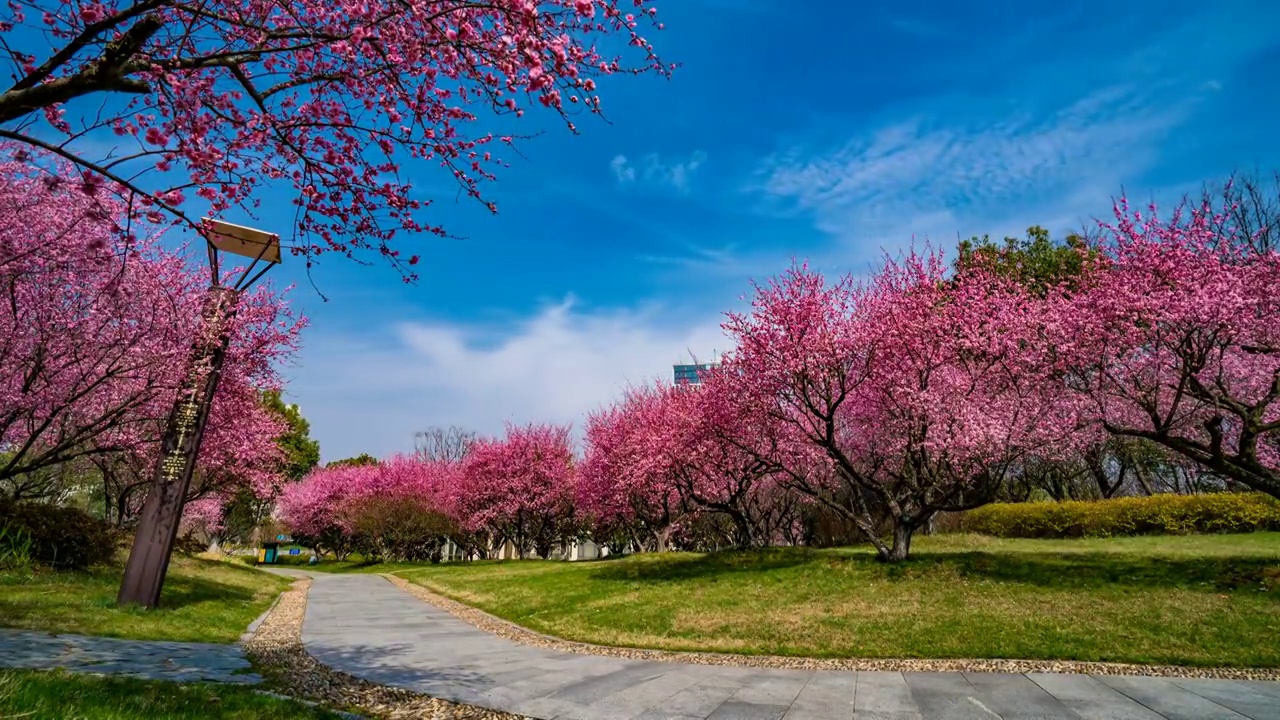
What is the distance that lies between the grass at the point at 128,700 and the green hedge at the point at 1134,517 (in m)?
27.5

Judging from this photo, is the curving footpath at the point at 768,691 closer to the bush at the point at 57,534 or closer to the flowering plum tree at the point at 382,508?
the bush at the point at 57,534

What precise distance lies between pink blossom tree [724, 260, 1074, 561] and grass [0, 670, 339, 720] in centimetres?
1337

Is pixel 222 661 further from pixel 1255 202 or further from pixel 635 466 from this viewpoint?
pixel 1255 202

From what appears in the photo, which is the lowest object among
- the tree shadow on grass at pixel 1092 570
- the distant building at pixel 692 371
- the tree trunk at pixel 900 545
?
the tree shadow on grass at pixel 1092 570

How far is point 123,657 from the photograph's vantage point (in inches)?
309

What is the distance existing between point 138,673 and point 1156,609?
15081mm

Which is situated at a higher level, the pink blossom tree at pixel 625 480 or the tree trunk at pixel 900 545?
the pink blossom tree at pixel 625 480

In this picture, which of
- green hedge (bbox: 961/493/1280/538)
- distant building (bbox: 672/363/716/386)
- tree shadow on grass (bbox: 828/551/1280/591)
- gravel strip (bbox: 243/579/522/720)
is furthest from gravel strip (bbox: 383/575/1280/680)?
green hedge (bbox: 961/493/1280/538)

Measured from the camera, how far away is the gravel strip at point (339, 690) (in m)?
6.81

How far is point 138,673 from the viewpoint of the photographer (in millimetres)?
6953

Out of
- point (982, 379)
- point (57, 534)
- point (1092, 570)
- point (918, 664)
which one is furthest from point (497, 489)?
point (918, 664)

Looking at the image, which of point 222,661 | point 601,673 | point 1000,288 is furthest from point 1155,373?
point 222,661

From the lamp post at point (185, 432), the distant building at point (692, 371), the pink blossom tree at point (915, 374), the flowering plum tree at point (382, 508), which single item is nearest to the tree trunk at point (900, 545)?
the pink blossom tree at point (915, 374)

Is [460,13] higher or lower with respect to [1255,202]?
lower
